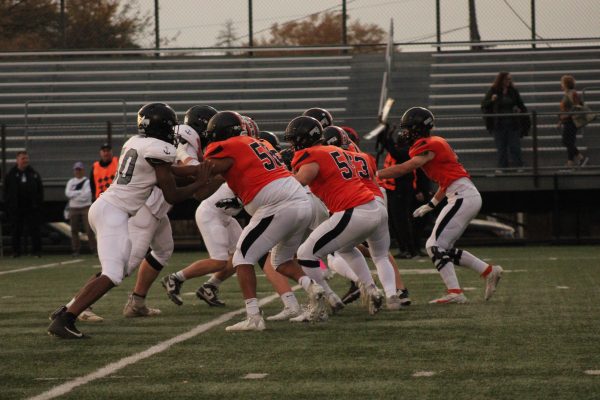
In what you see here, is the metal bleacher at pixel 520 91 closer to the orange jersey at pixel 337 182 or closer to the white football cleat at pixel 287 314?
the orange jersey at pixel 337 182

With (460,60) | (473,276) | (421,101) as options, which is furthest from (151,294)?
(460,60)

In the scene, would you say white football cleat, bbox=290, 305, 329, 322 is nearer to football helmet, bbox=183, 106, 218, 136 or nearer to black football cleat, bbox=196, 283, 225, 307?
black football cleat, bbox=196, 283, 225, 307

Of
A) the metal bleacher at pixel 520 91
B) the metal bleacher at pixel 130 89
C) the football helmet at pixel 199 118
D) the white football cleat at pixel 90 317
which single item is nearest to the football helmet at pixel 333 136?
the football helmet at pixel 199 118

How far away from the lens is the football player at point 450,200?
9.90 metres

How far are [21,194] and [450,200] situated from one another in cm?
1029

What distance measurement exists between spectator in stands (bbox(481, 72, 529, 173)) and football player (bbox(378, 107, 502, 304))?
9818 millimetres

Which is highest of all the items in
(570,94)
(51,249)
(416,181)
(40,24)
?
(40,24)

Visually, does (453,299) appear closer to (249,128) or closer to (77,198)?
(249,128)

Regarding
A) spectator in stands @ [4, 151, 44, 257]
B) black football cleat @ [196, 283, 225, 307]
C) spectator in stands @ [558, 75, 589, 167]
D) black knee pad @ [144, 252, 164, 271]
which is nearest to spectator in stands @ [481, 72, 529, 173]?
spectator in stands @ [558, 75, 589, 167]

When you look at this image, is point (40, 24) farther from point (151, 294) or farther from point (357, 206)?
point (357, 206)

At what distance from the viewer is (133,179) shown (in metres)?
8.01

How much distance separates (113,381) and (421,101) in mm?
17861

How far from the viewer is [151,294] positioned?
1148 cm

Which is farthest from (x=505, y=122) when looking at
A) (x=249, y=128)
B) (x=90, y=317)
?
(x=90, y=317)
